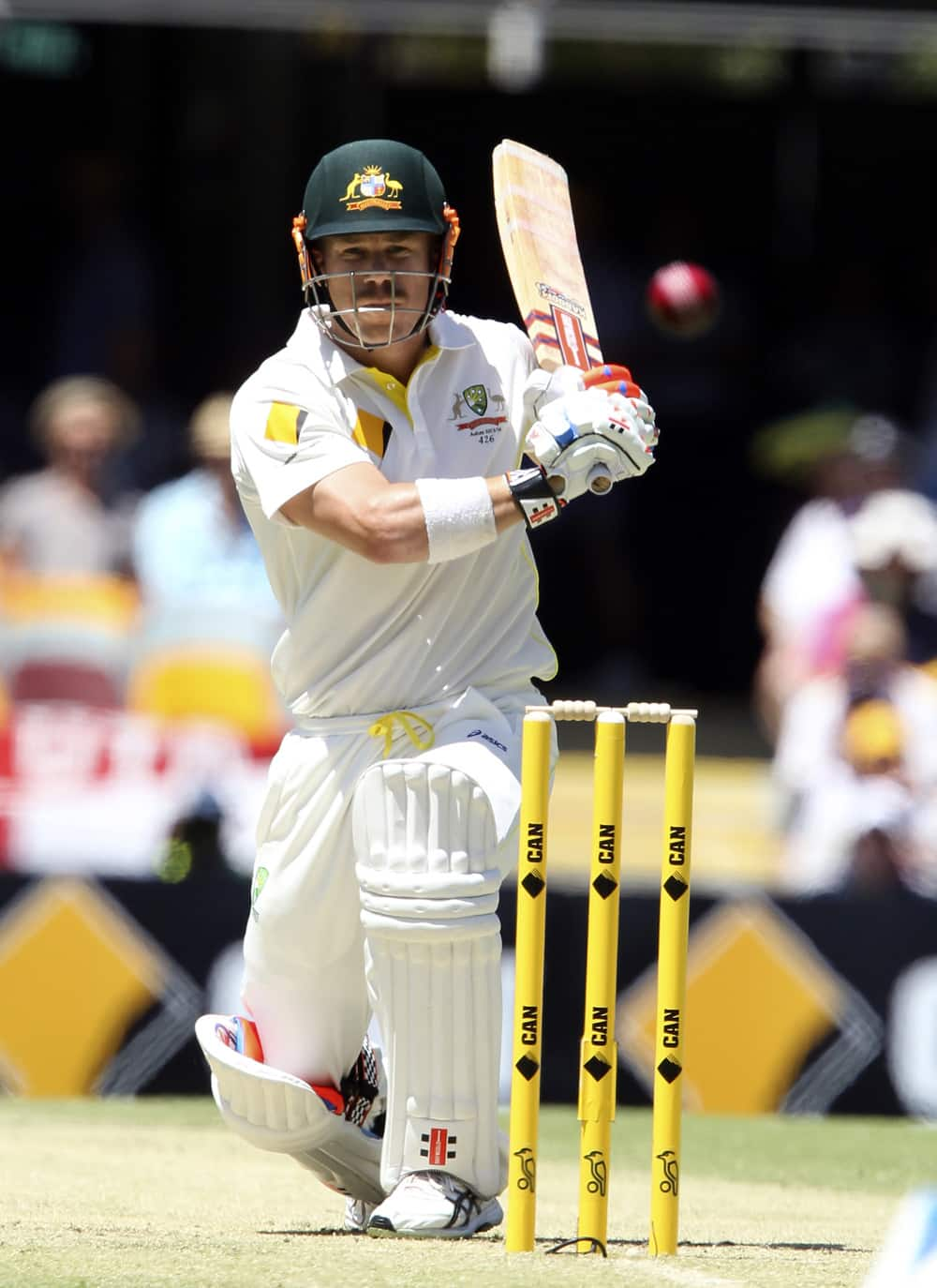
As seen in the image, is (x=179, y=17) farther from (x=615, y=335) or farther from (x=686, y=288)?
(x=686, y=288)

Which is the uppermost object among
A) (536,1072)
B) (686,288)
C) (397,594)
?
(686,288)

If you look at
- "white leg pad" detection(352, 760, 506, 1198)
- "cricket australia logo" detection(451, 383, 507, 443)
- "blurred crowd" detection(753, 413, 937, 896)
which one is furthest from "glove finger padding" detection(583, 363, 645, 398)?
"blurred crowd" detection(753, 413, 937, 896)

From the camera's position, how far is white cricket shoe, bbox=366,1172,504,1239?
3.54m

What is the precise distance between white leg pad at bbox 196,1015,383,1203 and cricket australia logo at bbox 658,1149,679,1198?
64 centimetres

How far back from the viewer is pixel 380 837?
355 cm

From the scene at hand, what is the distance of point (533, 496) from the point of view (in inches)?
138

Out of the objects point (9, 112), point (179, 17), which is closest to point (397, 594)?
point (179, 17)

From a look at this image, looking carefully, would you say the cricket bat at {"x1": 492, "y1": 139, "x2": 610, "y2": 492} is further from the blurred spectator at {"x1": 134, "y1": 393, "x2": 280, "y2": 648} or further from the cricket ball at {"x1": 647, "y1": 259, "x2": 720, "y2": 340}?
the blurred spectator at {"x1": 134, "y1": 393, "x2": 280, "y2": 648}

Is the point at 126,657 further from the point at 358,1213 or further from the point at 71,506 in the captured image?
the point at 358,1213

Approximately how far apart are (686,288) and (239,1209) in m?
1.84

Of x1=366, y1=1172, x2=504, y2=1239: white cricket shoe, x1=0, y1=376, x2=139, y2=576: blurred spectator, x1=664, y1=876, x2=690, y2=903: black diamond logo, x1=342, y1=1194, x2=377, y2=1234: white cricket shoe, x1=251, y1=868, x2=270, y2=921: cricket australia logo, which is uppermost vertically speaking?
x1=664, y1=876, x2=690, y2=903: black diamond logo

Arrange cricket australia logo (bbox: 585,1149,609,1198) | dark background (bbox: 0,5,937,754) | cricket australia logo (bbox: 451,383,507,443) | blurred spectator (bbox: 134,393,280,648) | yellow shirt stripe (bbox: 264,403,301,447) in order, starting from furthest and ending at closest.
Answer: dark background (bbox: 0,5,937,754), blurred spectator (bbox: 134,393,280,648), cricket australia logo (bbox: 451,383,507,443), yellow shirt stripe (bbox: 264,403,301,447), cricket australia logo (bbox: 585,1149,609,1198)

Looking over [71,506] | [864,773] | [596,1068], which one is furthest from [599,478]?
[71,506]

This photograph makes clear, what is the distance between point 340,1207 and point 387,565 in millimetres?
1286
